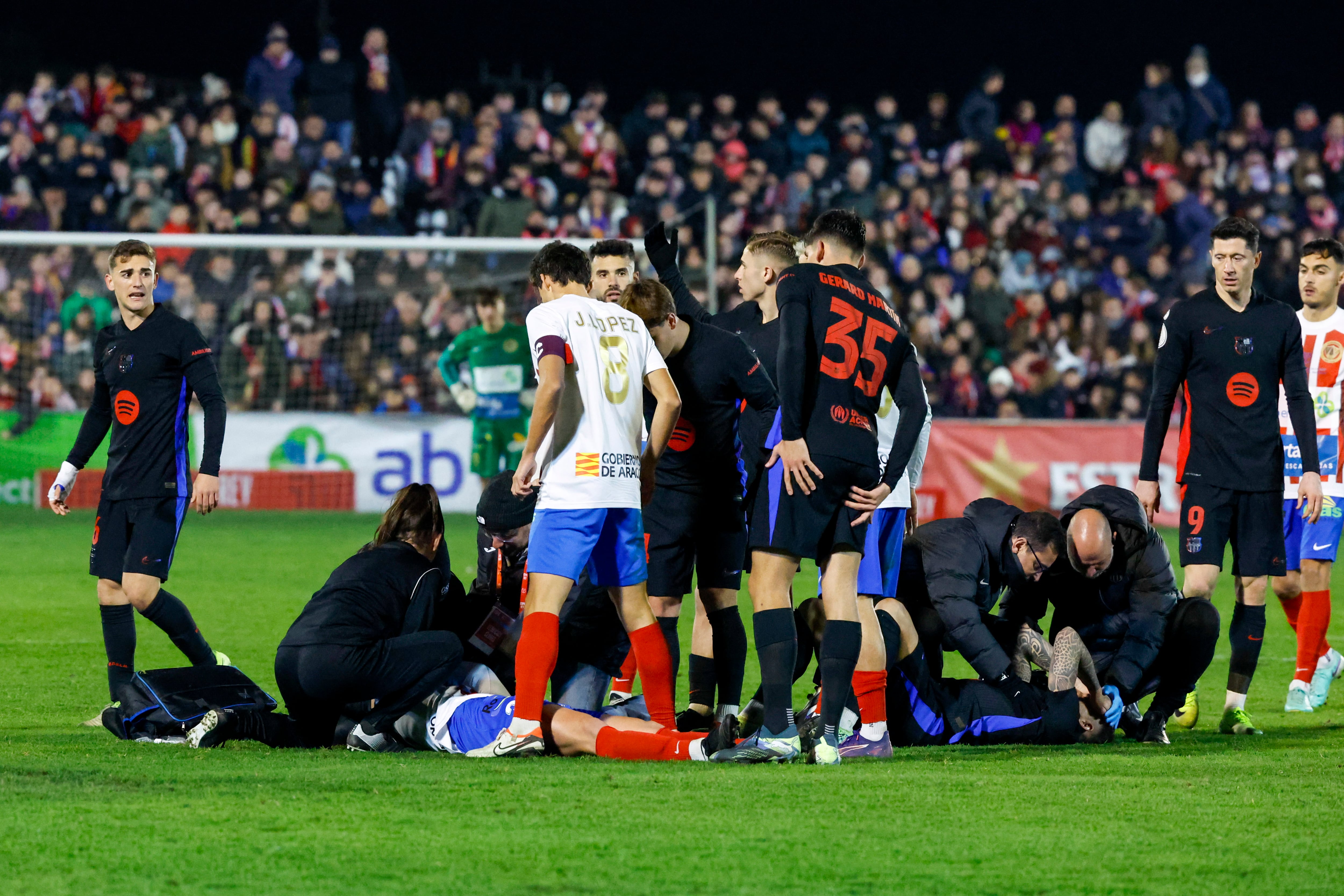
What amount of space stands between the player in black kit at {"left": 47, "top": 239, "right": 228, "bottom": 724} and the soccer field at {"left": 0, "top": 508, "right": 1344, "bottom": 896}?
0.52 meters

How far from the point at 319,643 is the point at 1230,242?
4258 millimetres

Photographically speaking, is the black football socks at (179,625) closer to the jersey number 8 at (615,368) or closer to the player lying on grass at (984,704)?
the jersey number 8 at (615,368)

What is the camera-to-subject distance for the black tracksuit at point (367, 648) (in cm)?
576

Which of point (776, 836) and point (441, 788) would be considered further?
point (441, 788)

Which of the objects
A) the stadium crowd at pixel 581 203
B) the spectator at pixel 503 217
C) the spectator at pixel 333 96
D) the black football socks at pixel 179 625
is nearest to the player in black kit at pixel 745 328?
the black football socks at pixel 179 625

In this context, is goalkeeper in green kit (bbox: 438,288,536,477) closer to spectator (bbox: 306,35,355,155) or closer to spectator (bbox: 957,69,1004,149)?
spectator (bbox: 306,35,355,155)

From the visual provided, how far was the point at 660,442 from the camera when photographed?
19.5ft

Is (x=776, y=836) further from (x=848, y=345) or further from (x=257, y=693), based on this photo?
(x=257, y=693)

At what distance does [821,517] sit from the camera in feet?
18.5

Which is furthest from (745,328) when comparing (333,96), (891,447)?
(333,96)

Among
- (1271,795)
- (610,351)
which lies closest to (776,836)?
(1271,795)

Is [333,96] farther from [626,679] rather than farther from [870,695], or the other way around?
[870,695]

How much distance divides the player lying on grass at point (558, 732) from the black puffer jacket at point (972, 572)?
1.21 m

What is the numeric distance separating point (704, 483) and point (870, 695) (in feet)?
3.86
